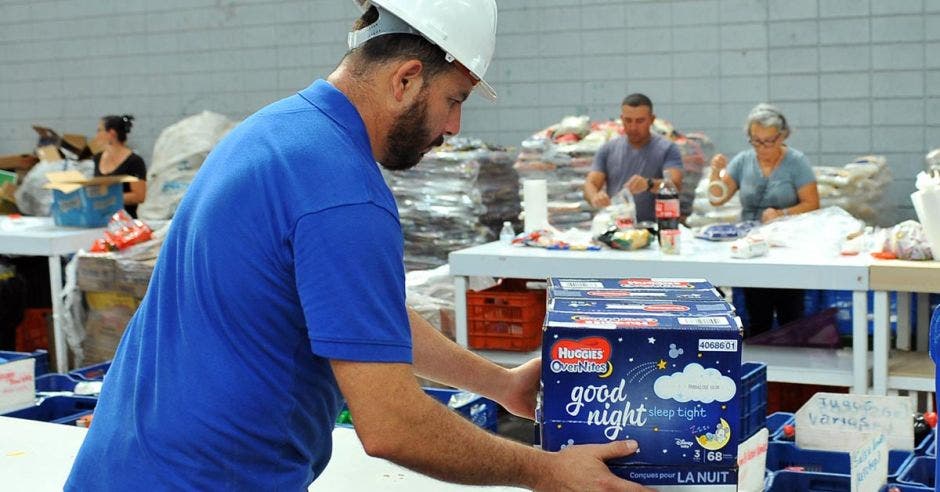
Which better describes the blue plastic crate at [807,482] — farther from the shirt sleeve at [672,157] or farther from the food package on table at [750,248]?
the shirt sleeve at [672,157]

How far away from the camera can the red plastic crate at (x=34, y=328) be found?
594cm

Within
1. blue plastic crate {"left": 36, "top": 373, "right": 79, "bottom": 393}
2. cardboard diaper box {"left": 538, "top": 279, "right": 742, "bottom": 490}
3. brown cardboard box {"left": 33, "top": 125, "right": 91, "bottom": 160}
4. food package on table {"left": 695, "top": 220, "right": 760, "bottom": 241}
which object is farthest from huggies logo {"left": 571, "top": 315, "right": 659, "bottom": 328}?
brown cardboard box {"left": 33, "top": 125, "right": 91, "bottom": 160}

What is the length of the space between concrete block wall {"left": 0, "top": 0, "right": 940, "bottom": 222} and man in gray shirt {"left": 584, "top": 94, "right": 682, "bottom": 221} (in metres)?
1.15

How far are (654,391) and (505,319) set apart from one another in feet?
9.83

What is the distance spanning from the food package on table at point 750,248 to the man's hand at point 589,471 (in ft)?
8.83

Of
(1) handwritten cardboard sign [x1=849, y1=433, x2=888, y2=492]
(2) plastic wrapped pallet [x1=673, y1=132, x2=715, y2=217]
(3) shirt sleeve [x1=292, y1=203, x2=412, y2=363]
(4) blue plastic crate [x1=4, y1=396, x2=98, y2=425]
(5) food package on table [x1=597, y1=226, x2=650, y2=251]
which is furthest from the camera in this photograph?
(2) plastic wrapped pallet [x1=673, y1=132, x2=715, y2=217]

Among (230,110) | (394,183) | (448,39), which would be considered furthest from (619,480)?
(230,110)

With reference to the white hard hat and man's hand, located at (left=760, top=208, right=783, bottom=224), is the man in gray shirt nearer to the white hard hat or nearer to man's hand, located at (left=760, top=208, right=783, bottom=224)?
man's hand, located at (left=760, top=208, right=783, bottom=224)

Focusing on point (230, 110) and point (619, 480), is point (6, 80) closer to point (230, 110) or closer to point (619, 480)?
point (230, 110)

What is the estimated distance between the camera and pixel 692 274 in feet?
13.1

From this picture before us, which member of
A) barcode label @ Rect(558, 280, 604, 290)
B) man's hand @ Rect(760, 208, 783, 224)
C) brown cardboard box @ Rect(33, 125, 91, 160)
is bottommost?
man's hand @ Rect(760, 208, 783, 224)

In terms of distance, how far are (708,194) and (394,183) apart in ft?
6.09

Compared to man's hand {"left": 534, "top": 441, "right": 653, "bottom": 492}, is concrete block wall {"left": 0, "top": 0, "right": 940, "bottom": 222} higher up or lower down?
higher up

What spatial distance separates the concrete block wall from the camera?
6438 millimetres
